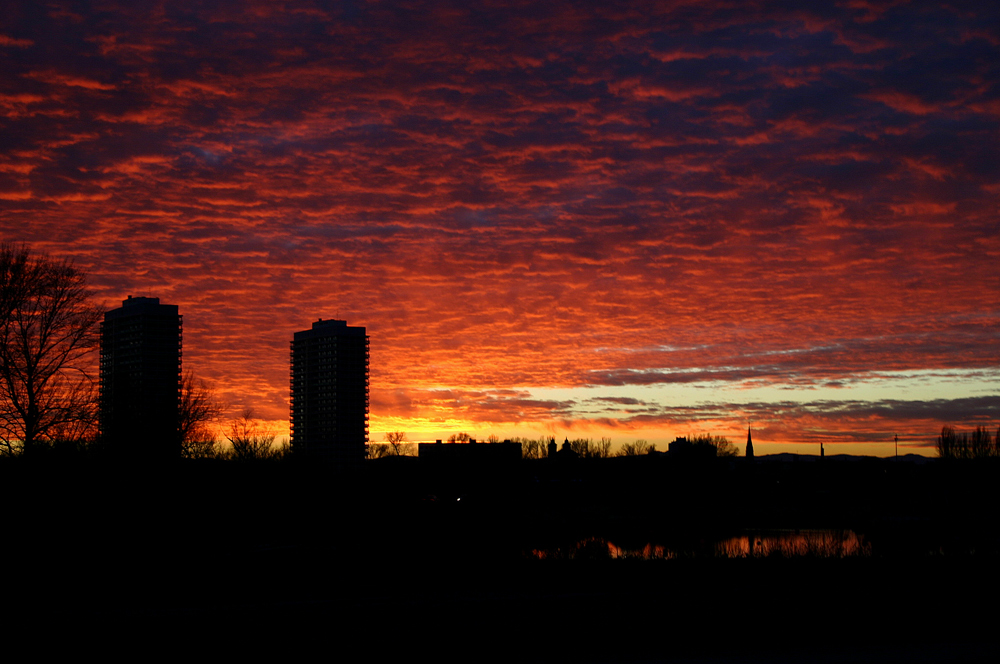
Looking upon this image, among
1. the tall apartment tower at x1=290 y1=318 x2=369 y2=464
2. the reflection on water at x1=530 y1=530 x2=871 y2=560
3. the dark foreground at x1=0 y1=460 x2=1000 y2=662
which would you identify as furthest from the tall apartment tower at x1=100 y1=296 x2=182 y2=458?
the tall apartment tower at x1=290 y1=318 x2=369 y2=464

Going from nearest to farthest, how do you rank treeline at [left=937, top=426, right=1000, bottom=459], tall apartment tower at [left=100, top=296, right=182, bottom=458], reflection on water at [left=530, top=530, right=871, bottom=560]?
reflection on water at [left=530, top=530, right=871, bottom=560] → tall apartment tower at [left=100, top=296, right=182, bottom=458] → treeline at [left=937, top=426, right=1000, bottom=459]

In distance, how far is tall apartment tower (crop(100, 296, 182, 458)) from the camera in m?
43.5

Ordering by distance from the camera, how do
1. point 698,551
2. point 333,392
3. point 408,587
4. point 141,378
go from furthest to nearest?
point 333,392 < point 141,378 < point 698,551 < point 408,587

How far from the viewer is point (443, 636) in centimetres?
1686

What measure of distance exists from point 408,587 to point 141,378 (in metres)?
57.2

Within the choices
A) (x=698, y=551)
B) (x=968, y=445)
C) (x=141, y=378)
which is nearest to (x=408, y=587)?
(x=698, y=551)

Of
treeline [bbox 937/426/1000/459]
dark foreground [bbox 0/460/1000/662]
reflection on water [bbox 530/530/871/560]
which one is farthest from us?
treeline [bbox 937/426/1000/459]

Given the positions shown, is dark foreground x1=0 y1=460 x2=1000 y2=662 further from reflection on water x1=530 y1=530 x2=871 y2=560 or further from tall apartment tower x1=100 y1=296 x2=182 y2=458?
tall apartment tower x1=100 y1=296 x2=182 y2=458

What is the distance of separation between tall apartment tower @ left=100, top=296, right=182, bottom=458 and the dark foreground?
Answer: 106 inches

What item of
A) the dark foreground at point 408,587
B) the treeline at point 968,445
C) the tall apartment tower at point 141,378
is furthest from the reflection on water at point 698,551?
the treeline at point 968,445

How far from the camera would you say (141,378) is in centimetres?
7394

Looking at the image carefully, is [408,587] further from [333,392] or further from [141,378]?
[333,392]

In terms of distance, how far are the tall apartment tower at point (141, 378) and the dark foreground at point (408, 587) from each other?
8.82ft

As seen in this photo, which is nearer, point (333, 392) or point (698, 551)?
point (698, 551)
